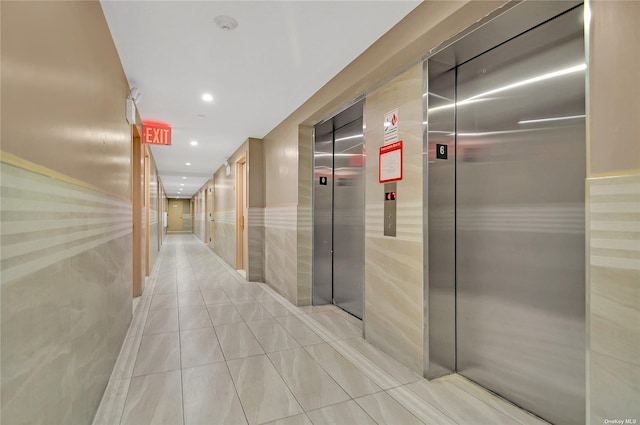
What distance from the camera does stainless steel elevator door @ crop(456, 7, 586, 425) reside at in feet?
6.19

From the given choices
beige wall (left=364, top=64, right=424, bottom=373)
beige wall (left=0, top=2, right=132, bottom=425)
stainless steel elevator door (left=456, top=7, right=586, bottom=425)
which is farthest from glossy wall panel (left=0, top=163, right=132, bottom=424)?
stainless steel elevator door (left=456, top=7, right=586, bottom=425)

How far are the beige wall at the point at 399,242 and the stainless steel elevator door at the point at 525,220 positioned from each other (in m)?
0.37

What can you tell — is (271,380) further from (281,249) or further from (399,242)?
(281,249)

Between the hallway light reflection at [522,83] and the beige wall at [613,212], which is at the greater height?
the hallway light reflection at [522,83]

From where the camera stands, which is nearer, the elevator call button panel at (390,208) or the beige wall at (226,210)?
the elevator call button panel at (390,208)

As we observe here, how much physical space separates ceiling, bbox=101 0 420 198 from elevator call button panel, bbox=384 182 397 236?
1.31 meters

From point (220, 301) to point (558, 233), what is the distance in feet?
14.0

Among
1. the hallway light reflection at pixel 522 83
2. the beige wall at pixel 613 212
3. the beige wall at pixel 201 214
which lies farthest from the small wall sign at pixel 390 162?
the beige wall at pixel 201 214

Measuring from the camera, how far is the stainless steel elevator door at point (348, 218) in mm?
3969

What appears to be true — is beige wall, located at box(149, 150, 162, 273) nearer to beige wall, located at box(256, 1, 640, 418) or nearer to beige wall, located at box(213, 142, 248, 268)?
beige wall, located at box(213, 142, 248, 268)

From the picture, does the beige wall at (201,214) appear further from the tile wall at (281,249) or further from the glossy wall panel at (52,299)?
the glossy wall panel at (52,299)

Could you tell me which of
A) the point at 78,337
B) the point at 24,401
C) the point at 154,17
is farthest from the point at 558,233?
the point at 154,17

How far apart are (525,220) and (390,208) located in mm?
1056

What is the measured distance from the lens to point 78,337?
169 centimetres
